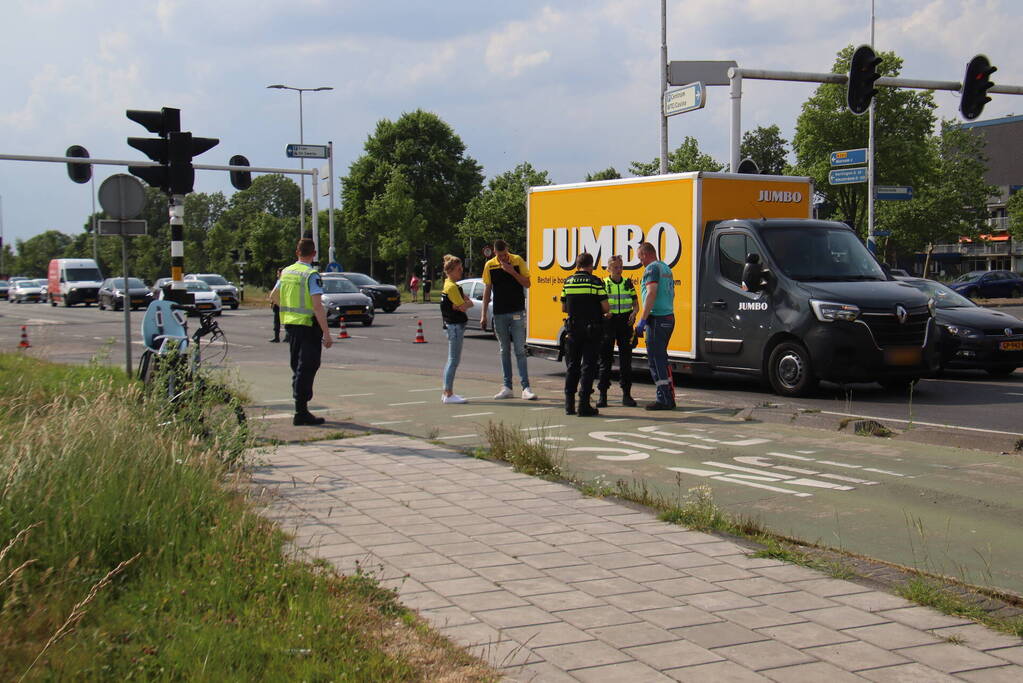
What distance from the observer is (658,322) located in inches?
468

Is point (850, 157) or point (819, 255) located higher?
point (850, 157)

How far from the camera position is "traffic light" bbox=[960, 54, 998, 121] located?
19938 millimetres

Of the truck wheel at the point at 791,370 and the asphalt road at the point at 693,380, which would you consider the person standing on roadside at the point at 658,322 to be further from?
the truck wheel at the point at 791,370

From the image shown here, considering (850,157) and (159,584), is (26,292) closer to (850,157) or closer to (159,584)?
(850,157)

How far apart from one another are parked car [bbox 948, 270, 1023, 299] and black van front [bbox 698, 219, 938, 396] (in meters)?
38.0

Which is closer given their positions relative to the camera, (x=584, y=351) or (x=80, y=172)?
(x=584, y=351)

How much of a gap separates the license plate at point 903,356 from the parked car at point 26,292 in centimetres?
6368

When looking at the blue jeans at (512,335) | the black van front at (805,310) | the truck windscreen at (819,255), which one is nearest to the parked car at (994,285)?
the truck windscreen at (819,255)

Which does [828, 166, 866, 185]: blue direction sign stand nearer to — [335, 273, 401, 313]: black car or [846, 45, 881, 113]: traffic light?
[846, 45, 881, 113]: traffic light

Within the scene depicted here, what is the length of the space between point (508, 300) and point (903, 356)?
184 inches

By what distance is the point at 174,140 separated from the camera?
11266 millimetres

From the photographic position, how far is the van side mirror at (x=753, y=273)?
12.5 meters

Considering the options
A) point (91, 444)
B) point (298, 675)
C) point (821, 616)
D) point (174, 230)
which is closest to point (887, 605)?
point (821, 616)

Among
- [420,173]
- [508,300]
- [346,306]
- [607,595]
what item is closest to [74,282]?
[420,173]
